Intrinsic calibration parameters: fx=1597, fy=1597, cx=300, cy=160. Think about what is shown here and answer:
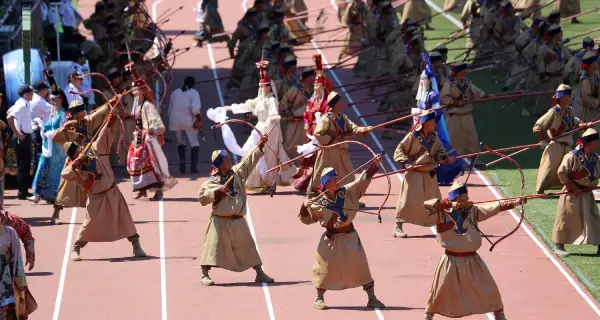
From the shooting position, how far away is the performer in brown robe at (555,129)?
2006 cm

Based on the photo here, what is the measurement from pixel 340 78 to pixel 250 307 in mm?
13652

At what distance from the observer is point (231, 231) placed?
17328 millimetres

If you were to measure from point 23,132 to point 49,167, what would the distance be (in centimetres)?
66

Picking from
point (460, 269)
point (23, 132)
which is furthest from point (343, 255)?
point (23, 132)

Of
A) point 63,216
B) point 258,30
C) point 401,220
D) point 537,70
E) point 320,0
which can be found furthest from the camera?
point 320,0

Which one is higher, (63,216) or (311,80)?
(311,80)

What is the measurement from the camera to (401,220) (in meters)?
19.6

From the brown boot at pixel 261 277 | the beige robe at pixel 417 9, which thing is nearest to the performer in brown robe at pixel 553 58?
the beige robe at pixel 417 9

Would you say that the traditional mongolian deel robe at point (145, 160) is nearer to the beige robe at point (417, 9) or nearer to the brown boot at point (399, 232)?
the brown boot at point (399, 232)

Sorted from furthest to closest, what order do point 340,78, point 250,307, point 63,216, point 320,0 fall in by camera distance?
point 320,0
point 340,78
point 63,216
point 250,307

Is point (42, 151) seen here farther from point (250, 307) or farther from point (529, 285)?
point (529, 285)

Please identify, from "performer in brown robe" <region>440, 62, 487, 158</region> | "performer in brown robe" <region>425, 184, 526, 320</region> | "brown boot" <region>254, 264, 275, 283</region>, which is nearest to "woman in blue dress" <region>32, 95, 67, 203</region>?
"brown boot" <region>254, 264, 275, 283</region>

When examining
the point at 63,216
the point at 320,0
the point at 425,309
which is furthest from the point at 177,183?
the point at 320,0

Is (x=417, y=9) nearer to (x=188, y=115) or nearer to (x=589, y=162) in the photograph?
(x=188, y=115)
